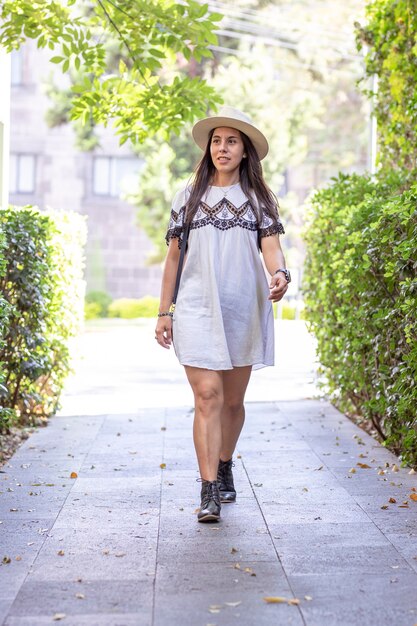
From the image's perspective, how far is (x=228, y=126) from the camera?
248 inches

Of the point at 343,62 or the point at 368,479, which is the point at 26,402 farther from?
the point at 343,62

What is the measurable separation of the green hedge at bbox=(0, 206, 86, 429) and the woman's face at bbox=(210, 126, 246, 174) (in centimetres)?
205

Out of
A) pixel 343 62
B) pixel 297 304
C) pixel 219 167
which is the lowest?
pixel 297 304

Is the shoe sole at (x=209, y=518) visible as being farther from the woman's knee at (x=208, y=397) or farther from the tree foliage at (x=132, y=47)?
the tree foliage at (x=132, y=47)

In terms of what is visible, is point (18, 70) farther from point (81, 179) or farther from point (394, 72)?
point (394, 72)

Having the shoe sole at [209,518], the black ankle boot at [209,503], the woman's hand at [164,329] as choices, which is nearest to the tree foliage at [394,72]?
the woman's hand at [164,329]

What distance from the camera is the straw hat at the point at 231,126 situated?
622 cm

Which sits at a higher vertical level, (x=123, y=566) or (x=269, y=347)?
(x=269, y=347)

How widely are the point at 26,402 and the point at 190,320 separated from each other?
3459 millimetres

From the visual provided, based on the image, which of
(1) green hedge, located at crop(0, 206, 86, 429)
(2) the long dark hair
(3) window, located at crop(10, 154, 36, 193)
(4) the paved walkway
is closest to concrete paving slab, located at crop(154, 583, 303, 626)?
(4) the paved walkway

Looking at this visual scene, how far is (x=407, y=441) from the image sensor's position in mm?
6980

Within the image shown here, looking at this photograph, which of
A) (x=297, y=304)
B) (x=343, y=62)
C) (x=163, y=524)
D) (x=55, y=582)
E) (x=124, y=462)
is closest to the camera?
(x=55, y=582)

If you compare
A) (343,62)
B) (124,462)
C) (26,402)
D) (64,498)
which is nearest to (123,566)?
(64,498)

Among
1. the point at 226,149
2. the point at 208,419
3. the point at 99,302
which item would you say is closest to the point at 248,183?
the point at 226,149
